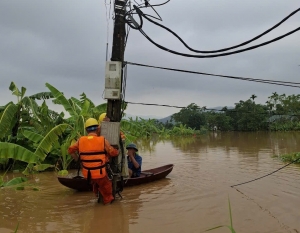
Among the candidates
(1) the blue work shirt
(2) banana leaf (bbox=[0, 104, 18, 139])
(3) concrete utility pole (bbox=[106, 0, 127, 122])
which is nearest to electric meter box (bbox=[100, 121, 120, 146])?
(3) concrete utility pole (bbox=[106, 0, 127, 122])

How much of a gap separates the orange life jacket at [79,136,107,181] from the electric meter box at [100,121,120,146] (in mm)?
315

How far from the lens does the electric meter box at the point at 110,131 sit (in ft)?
22.2

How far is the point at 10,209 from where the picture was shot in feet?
23.7

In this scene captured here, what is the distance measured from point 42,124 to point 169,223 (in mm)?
7605

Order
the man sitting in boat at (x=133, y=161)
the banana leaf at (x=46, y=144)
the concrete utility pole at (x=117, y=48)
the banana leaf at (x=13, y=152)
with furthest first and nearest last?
the banana leaf at (x=46, y=144) → the man sitting in boat at (x=133, y=161) → the banana leaf at (x=13, y=152) → the concrete utility pole at (x=117, y=48)

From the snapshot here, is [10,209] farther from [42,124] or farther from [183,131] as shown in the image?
[183,131]

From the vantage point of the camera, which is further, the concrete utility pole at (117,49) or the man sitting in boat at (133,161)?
the man sitting in boat at (133,161)

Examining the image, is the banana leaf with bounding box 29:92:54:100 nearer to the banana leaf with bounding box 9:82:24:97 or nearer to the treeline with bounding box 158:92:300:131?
the banana leaf with bounding box 9:82:24:97

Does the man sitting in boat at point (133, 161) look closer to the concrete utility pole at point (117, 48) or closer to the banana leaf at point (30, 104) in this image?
the concrete utility pole at point (117, 48)

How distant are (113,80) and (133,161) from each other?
3.14 metres

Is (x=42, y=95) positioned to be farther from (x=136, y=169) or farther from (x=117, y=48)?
(x=117, y=48)

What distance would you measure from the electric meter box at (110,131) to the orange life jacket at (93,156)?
0.32 metres

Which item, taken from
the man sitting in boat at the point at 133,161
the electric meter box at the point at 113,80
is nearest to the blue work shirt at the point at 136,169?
the man sitting in boat at the point at 133,161

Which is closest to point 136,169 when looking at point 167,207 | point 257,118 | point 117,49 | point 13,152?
point 167,207
